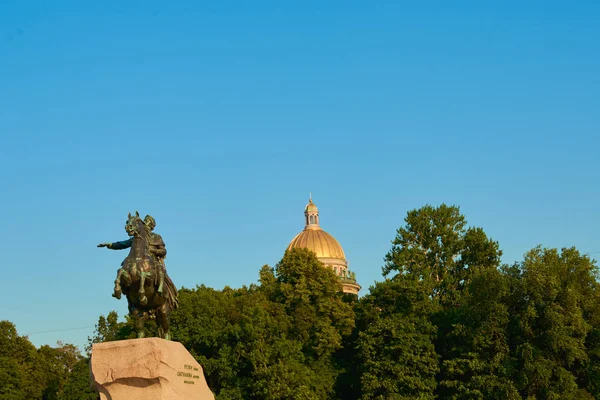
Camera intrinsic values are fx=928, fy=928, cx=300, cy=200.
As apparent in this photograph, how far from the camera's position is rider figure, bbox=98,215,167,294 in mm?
24141

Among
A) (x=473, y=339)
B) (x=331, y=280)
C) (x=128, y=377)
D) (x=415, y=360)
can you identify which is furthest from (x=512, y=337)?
(x=128, y=377)

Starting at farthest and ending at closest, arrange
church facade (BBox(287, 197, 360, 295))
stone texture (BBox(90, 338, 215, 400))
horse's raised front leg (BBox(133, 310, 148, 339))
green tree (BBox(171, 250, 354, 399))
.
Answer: church facade (BBox(287, 197, 360, 295)) → green tree (BBox(171, 250, 354, 399)) → horse's raised front leg (BBox(133, 310, 148, 339)) → stone texture (BBox(90, 338, 215, 400))

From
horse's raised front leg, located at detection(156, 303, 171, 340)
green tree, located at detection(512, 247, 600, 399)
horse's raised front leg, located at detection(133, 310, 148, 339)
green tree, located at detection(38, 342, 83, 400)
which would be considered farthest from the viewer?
green tree, located at detection(38, 342, 83, 400)

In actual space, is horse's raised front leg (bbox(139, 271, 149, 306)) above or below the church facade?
below

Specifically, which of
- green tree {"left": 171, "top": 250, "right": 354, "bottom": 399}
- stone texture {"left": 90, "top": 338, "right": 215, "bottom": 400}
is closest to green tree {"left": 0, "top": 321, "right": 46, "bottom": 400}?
green tree {"left": 171, "top": 250, "right": 354, "bottom": 399}

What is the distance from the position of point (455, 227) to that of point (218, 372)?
21494mm

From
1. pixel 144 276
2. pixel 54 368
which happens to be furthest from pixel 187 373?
pixel 54 368

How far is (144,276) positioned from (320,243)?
8182 centimetres

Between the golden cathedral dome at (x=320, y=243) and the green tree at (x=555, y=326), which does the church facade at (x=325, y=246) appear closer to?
the golden cathedral dome at (x=320, y=243)

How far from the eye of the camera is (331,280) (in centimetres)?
5666

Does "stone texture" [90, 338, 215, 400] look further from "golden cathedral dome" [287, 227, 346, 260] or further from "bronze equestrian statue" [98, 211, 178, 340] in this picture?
"golden cathedral dome" [287, 227, 346, 260]

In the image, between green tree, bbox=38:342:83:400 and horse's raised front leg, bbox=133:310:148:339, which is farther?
green tree, bbox=38:342:83:400

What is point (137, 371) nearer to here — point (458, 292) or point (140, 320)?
point (140, 320)

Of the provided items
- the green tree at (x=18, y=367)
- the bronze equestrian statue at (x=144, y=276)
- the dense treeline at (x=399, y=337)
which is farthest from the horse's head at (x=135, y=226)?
the green tree at (x=18, y=367)
